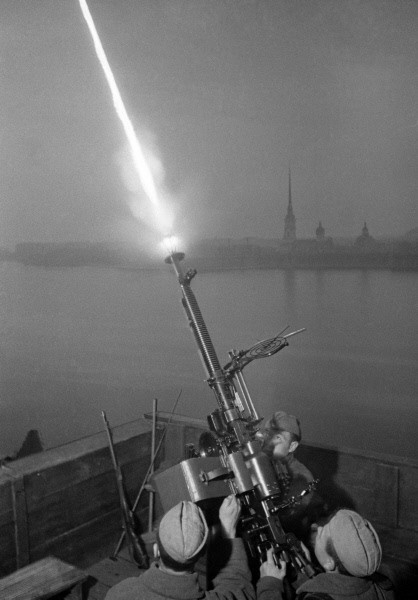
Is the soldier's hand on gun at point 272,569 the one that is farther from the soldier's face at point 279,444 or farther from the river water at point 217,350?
the river water at point 217,350

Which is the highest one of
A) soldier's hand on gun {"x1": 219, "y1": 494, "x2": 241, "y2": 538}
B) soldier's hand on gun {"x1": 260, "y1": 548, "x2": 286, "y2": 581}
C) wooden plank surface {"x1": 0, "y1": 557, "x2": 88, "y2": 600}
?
wooden plank surface {"x1": 0, "y1": 557, "x2": 88, "y2": 600}

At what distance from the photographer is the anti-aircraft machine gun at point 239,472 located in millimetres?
2873

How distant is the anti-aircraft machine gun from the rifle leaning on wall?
100 centimetres

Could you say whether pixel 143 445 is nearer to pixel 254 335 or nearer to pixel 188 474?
pixel 188 474

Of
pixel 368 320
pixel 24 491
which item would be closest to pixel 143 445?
pixel 24 491

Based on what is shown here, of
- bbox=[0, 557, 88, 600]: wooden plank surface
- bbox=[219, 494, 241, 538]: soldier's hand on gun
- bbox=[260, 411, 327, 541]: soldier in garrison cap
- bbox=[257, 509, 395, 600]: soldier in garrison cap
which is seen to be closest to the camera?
bbox=[257, 509, 395, 600]: soldier in garrison cap

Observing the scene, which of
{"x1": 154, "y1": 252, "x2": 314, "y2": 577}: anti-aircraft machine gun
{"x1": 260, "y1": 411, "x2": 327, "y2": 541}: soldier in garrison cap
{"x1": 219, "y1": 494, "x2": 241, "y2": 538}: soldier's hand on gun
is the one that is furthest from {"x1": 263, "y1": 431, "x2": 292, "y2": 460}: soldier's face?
{"x1": 219, "y1": 494, "x2": 241, "y2": 538}: soldier's hand on gun

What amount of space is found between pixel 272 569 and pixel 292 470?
130cm

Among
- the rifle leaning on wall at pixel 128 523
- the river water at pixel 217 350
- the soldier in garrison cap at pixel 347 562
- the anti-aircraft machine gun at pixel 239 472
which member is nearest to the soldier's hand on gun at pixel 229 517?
the anti-aircraft machine gun at pixel 239 472

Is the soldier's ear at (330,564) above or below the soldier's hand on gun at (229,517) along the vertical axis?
below

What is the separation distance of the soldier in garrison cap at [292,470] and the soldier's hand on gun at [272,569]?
37.0 inches

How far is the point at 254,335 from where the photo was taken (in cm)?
4278

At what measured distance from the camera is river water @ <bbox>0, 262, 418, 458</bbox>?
3850 centimetres

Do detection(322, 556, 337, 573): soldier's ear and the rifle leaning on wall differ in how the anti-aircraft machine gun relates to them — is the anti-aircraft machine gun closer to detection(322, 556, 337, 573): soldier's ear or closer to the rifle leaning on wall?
detection(322, 556, 337, 573): soldier's ear
